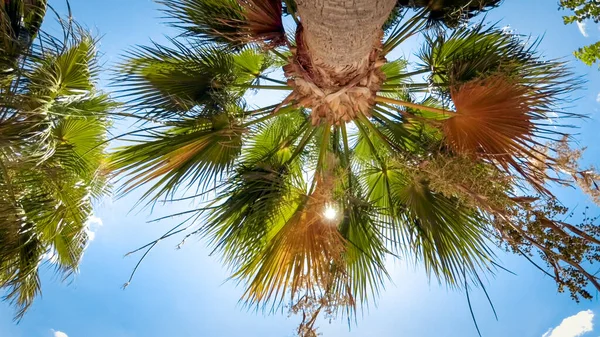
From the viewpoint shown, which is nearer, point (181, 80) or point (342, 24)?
point (342, 24)

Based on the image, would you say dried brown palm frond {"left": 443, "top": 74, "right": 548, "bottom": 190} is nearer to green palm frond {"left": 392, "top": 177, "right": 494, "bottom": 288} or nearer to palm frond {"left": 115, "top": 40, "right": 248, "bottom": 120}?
green palm frond {"left": 392, "top": 177, "right": 494, "bottom": 288}

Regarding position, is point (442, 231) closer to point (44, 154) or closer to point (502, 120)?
point (502, 120)

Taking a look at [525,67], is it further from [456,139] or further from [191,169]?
[191,169]

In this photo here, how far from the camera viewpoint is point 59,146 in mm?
4406

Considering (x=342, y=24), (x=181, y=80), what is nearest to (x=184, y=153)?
(x=181, y=80)

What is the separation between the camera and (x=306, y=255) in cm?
355

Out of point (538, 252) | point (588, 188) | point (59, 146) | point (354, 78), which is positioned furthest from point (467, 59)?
point (59, 146)

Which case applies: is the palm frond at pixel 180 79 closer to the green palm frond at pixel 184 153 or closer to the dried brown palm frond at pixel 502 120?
the green palm frond at pixel 184 153

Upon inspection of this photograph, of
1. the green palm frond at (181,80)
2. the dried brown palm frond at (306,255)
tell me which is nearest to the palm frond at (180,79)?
the green palm frond at (181,80)

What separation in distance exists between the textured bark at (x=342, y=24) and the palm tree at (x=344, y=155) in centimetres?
2

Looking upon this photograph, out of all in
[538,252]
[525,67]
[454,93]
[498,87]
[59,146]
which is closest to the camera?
[538,252]

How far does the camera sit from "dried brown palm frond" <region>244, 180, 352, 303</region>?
11.4 feet

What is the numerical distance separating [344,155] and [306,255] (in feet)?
4.92

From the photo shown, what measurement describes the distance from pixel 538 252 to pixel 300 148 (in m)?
2.42
